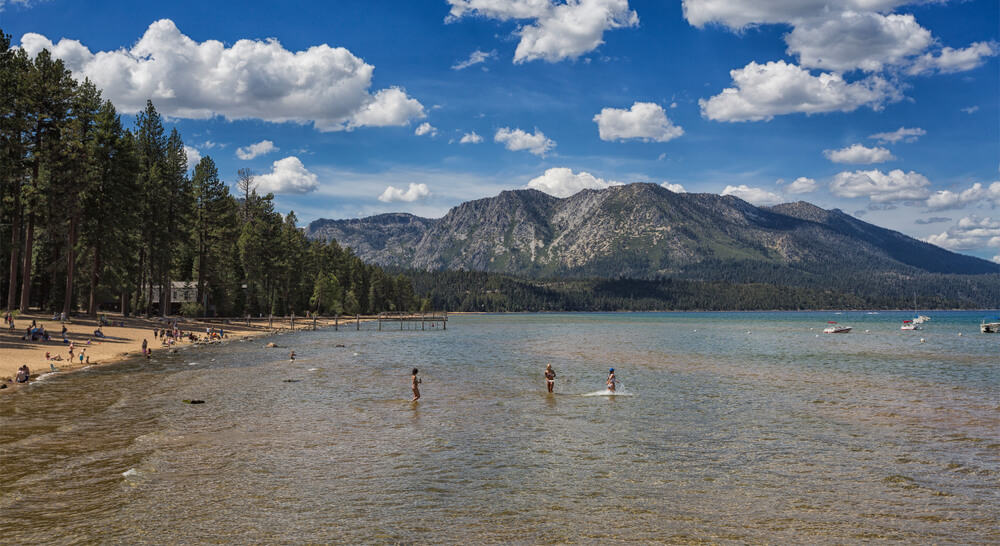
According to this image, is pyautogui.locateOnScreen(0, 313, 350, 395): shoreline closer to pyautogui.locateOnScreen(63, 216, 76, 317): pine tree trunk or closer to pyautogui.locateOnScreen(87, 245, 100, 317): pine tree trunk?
pyautogui.locateOnScreen(87, 245, 100, 317): pine tree trunk

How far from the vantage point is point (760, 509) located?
16312 millimetres

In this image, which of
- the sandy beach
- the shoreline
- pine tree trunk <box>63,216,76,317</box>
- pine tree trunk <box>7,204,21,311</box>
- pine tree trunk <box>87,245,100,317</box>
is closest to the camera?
the shoreline

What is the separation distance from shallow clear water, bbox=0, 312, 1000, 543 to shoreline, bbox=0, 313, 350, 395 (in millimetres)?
3421

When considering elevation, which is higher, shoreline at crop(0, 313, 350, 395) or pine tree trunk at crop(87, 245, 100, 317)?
pine tree trunk at crop(87, 245, 100, 317)

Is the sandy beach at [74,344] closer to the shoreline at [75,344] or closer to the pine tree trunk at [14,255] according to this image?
the shoreline at [75,344]

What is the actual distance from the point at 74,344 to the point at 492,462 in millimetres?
49954

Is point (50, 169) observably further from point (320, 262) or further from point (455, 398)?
point (320, 262)

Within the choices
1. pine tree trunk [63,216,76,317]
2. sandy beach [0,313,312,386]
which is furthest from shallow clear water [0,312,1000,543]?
pine tree trunk [63,216,76,317]

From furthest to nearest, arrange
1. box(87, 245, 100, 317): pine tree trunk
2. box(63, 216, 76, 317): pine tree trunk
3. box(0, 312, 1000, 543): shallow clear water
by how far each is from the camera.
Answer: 1. box(87, 245, 100, 317): pine tree trunk
2. box(63, 216, 76, 317): pine tree trunk
3. box(0, 312, 1000, 543): shallow clear water

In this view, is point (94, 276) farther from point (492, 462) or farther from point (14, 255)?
point (492, 462)

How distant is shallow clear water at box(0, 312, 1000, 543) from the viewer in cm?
1490

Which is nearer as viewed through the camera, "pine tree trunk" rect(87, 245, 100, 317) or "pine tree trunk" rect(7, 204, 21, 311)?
"pine tree trunk" rect(7, 204, 21, 311)

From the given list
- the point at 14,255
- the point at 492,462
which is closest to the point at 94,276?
the point at 14,255

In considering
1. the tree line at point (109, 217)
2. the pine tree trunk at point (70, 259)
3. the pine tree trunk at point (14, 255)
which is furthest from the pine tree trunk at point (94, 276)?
the pine tree trunk at point (14, 255)
